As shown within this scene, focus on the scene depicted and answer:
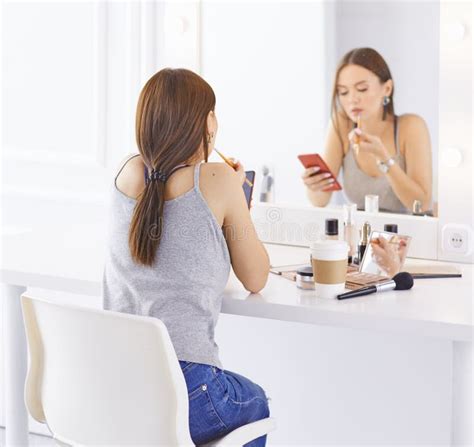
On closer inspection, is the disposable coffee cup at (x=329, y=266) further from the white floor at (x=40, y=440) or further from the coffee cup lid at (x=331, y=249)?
the white floor at (x=40, y=440)

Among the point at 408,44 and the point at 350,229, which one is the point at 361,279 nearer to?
the point at 350,229

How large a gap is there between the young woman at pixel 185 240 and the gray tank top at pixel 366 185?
0.54m

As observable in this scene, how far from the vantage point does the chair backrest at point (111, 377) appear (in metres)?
1.61

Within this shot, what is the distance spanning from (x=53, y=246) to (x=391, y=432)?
92 cm

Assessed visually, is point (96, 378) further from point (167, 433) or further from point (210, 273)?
point (210, 273)

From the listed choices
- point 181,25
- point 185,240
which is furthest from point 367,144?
point 185,240

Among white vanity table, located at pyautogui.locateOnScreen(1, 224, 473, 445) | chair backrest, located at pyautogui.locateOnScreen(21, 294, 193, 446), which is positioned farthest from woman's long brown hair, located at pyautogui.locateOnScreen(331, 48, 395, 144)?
chair backrest, located at pyautogui.locateOnScreen(21, 294, 193, 446)

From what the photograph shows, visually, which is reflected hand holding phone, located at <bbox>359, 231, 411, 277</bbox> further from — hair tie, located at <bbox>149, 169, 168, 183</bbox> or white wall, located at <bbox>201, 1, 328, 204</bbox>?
hair tie, located at <bbox>149, 169, 168, 183</bbox>

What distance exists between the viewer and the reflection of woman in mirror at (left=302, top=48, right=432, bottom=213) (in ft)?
7.43

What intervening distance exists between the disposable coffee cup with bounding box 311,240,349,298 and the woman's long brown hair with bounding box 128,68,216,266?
31 cm

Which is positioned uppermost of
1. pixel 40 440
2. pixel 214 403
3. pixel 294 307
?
pixel 294 307

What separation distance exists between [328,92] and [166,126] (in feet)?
2.17

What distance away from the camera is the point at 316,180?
239 centimetres

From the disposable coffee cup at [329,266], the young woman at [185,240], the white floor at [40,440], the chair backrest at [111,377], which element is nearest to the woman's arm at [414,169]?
the disposable coffee cup at [329,266]
